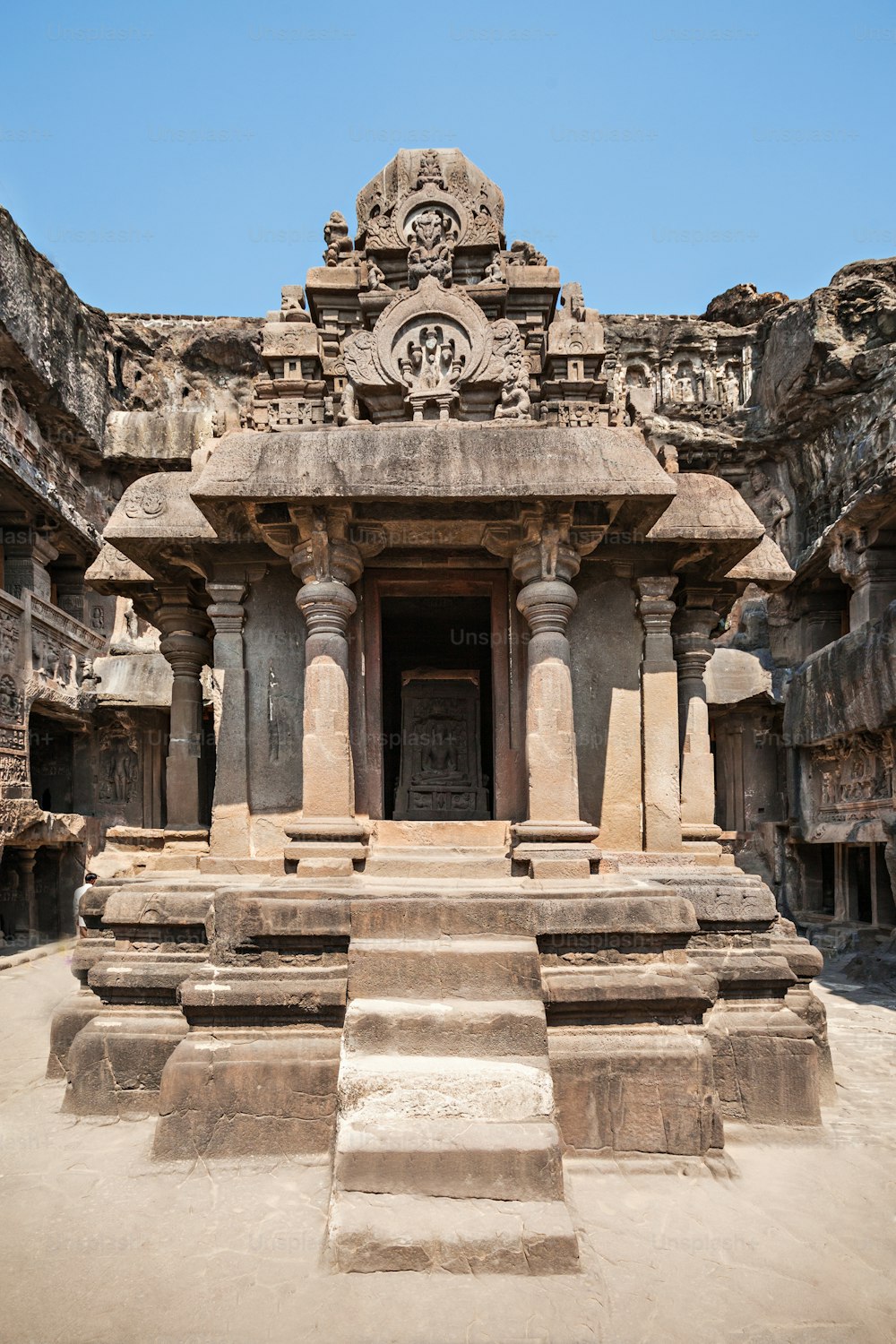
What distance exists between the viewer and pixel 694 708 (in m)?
7.16

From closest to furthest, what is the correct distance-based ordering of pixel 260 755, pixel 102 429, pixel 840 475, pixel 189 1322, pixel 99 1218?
pixel 189 1322, pixel 99 1218, pixel 260 755, pixel 840 475, pixel 102 429

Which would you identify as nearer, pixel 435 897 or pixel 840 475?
pixel 435 897

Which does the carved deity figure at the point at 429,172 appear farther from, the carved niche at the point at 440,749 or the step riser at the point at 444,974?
the step riser at the point at 444,974

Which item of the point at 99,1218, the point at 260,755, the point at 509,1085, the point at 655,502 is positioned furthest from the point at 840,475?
the point at 99,1218

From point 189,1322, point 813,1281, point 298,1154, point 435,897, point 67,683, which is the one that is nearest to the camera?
point 189,1322

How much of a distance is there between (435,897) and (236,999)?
121cm

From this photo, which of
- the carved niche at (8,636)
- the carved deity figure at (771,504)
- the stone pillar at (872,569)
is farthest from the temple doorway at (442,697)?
the carved deity figure at (771,504)

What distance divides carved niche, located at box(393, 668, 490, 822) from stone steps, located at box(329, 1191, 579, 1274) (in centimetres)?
572

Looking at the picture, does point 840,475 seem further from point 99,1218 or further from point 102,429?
point 99,1218

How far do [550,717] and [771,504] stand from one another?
1921cm

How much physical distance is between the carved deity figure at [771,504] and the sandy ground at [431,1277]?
19588 mm

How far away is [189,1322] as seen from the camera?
10.0 feet

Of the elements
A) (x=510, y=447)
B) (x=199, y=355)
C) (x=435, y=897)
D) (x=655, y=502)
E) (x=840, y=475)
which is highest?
(x=199, y=355)

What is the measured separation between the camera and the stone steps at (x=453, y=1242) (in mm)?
3326
